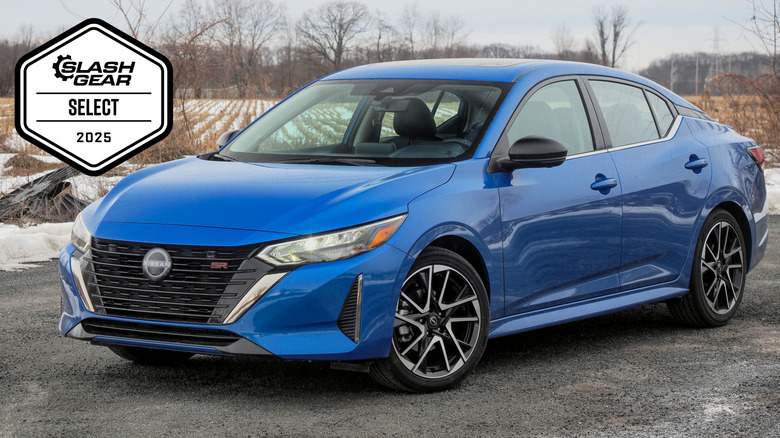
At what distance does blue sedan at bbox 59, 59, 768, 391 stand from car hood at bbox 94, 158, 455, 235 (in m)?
0.01

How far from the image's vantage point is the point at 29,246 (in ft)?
35.7

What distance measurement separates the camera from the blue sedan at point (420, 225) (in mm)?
4680

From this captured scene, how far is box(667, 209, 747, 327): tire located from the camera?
6.97 metres

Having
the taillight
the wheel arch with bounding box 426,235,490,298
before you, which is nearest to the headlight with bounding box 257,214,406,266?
the wheel arch with bounding box 426,235,490,298

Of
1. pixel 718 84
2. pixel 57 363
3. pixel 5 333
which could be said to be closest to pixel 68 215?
pixel 5 333

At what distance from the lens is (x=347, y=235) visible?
184 inches

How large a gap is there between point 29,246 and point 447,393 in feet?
23.0

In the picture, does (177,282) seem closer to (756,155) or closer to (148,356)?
(148,356)

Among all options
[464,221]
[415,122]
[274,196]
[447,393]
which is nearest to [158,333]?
[274,196]

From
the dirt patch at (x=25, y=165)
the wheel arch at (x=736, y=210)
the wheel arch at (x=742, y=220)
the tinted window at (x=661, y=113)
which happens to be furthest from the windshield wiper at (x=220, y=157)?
the dirt patch at (x=25, y=165)

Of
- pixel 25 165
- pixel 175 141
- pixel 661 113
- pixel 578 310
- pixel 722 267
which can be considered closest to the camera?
pixel 578 310

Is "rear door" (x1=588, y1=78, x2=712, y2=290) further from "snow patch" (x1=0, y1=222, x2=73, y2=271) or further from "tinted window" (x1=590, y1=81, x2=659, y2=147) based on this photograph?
"snow patch" (x1=0, y1=222, x2=73, y2=271)

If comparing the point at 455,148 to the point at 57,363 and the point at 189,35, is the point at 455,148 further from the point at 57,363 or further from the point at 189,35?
the point at 189,35

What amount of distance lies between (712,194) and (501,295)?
7.29 ft
